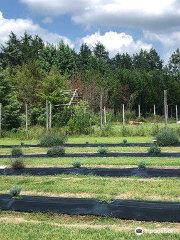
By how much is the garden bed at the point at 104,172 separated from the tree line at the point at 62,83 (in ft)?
39.1

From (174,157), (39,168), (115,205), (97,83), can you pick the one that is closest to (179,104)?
(97,83)

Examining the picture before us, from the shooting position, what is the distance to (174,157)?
10.0 meters

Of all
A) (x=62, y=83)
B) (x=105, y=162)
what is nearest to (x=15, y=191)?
(x=105, y=162)

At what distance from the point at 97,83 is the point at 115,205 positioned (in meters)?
28.6

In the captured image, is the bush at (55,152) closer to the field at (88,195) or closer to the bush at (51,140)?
the field at (88,195)

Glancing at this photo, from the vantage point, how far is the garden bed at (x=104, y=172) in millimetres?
7523

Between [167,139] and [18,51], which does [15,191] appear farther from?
[18,51]

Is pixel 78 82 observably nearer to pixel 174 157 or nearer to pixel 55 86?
pixel 55 86

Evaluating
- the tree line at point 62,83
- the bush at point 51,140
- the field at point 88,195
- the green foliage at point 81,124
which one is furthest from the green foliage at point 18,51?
the field at point 88,195

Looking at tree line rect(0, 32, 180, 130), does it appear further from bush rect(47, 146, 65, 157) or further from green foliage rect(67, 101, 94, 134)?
bush rect(47, 146, 65, 157)

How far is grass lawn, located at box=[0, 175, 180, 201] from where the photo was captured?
572cm

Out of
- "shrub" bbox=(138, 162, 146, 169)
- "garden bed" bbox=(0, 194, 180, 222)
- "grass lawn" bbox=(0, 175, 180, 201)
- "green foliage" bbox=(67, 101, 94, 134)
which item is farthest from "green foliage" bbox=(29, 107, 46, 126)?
"garden bed" bbox=(0, 194, 180, 222)

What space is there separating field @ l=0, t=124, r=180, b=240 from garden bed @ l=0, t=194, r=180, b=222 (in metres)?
0.09

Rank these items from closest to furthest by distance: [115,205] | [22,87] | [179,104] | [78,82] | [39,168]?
[115,205]
[39,168]
[22,87]
[78,82]
[179,104]
